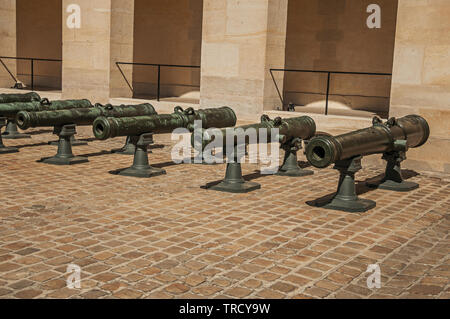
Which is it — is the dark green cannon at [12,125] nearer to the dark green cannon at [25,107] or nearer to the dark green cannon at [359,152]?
the dark green cannon at [25,107]

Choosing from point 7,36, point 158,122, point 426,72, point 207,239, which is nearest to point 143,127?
point 158,122

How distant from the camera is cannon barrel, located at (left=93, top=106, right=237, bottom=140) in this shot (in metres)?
9.22

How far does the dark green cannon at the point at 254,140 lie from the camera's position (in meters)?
8.56

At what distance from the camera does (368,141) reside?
25.7 ft

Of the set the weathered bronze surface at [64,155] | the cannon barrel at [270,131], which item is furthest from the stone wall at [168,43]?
the cannon barrel at [270,131]

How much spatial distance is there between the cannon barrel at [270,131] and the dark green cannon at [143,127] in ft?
3.71

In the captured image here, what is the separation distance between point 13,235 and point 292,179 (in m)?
4.90

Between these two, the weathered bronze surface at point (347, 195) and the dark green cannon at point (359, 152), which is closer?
the dark green cannon at point (359, 152)

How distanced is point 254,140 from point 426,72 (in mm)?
3631

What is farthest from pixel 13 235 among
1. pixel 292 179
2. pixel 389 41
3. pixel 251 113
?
pixel 389 41

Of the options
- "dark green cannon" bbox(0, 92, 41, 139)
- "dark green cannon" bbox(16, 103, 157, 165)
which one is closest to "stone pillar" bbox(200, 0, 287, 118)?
"dark green cannon" bbox(16, 103, 157, 165)

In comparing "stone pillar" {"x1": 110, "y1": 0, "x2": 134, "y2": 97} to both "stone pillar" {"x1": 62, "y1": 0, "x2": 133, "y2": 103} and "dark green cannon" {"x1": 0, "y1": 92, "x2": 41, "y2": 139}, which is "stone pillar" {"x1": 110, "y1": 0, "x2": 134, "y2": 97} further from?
"dark green cannon" {"x1": 0, "y1": 92, "x2": 41, "y2": 139}

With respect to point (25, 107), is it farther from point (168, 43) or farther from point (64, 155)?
point (168, 43)

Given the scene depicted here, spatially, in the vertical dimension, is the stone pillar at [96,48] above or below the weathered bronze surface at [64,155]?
above
